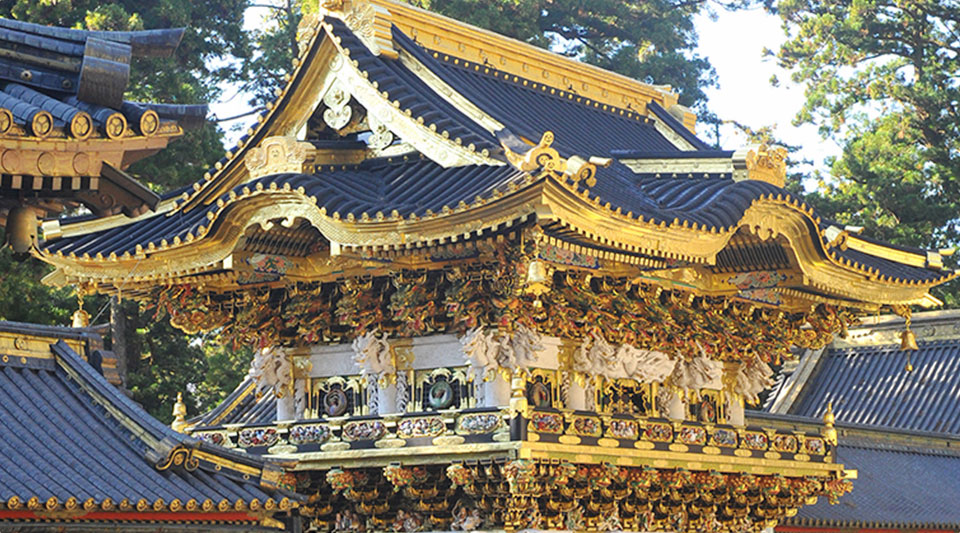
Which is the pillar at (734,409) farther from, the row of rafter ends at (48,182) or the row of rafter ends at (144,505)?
the row of rafter ends at (48,182)

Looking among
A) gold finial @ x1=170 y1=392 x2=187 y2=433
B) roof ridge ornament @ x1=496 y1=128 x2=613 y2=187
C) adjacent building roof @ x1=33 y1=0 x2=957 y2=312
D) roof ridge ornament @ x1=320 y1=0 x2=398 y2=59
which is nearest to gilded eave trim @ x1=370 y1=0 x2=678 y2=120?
adjacent building roof @ x1=33 y1=0 x2=957 y2=312

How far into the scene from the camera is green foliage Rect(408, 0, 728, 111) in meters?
37.0

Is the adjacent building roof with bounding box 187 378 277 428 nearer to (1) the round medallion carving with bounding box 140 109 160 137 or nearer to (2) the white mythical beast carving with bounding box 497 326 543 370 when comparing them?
(2) the white mythical beast carving with bounding box 497 326 543 370

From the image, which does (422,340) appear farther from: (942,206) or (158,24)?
(942,206)

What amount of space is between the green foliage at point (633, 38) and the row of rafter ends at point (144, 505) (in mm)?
23013

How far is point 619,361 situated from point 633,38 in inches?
856

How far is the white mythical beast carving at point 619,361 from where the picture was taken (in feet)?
56.6

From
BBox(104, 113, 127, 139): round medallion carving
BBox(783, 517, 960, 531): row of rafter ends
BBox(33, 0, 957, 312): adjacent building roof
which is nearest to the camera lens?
BBox(104, 113, 127, 139): round medallion carving

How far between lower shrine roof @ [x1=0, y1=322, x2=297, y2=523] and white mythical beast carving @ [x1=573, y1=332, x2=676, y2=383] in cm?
466

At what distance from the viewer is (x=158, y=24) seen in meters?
27.7

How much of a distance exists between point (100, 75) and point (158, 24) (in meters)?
19.0

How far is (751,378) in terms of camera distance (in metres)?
20.1

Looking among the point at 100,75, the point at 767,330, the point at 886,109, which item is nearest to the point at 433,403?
the point at 767,330

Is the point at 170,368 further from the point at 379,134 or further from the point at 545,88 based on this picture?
the point at 379,134
